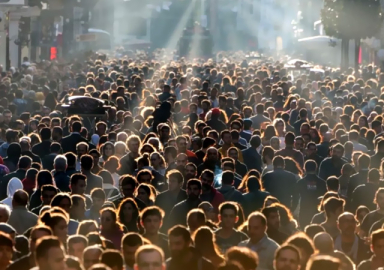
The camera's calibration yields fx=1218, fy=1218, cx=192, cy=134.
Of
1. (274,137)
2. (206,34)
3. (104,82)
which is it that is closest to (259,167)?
(274,137)

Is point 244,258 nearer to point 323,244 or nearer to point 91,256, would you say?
point 91,256

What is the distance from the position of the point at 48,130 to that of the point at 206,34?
7455 cm

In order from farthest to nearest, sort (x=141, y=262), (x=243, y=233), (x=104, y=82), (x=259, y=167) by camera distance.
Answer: (x=104, y=82)
(x=259, y=167)
(x=243, y=233)
(x=141, y=262)

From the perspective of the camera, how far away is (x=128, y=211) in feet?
38.9

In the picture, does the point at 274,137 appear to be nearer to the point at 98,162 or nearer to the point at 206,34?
the point at 98,162

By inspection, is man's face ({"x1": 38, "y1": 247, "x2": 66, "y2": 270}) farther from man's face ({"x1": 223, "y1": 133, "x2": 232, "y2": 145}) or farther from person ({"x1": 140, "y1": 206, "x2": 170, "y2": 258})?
man's face ({"x1": 223, "y1": 133, "x2": 232, "y2": 145})

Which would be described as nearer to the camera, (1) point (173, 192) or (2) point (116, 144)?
(1) point (173, 192)

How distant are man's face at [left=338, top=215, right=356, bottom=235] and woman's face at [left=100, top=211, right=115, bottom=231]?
210cm

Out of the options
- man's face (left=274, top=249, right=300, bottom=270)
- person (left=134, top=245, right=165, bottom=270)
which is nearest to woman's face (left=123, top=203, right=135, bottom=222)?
man's face (left=274, top=249, right=300, bottom=270)

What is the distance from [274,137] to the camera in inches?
703

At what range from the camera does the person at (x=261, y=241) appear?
10246 millimetres

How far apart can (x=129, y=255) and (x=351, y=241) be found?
98.8 inches

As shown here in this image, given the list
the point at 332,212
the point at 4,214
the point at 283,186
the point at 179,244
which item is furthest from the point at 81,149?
the point at 179,244

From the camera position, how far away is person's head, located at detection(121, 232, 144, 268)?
9.59 metres
